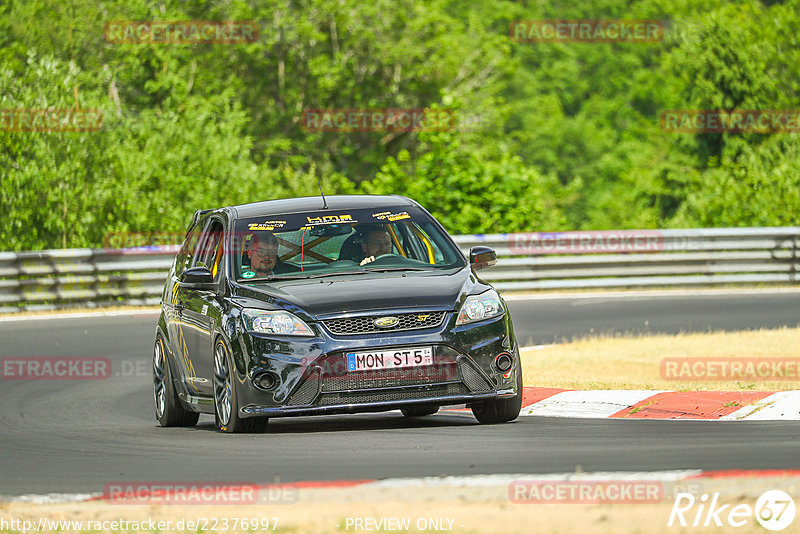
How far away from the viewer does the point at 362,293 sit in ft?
29.2

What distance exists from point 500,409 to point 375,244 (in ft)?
4.80

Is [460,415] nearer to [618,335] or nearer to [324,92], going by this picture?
[618,335]

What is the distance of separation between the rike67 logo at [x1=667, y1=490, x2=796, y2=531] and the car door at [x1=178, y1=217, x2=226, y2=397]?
4.45m

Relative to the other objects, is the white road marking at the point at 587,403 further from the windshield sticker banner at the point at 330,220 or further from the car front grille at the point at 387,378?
the windshield sticker banner at the point at 330,220

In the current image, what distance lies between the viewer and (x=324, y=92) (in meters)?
45.9

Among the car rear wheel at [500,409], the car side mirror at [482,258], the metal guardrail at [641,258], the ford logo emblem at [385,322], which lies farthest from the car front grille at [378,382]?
the metal guardrail at [641,258]

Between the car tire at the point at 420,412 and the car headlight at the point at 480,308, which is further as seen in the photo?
the car tire at the point at 420,412

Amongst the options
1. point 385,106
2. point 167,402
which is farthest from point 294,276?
point 385,106

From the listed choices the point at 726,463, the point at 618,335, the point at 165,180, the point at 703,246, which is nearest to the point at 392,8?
the point at 165,180

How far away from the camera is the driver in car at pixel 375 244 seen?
9.79 metres

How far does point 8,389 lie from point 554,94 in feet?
210

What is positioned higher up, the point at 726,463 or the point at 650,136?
the point at 726,463

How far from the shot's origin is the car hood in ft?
28.7

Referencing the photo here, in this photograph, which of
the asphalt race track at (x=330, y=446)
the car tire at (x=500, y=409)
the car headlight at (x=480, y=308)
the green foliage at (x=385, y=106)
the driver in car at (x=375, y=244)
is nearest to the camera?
the asphalt race track at (x=330, y=446)
